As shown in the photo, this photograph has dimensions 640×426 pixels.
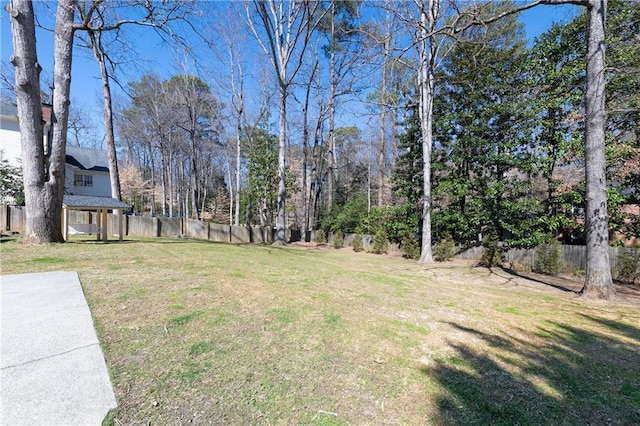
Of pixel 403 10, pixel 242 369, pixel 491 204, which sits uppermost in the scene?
pixel 403 10

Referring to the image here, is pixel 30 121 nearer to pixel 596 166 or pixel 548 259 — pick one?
pixel 596 166

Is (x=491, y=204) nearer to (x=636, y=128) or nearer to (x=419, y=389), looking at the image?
(x=636, y=128)

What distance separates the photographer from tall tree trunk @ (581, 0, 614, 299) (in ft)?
17.6

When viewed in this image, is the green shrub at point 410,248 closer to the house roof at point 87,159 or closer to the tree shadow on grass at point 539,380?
the tree shadow on grass at point 539,380

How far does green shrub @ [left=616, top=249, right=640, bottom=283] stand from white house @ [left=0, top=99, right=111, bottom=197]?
85.3 ft

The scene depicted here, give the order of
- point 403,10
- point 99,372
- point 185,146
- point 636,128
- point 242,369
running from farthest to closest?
point 185,146 → point 403,10 → point 636,128 → point 242,369 → point 99,372

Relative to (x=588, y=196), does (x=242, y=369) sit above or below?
below

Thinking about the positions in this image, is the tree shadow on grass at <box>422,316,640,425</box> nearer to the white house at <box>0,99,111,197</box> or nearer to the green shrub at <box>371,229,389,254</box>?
the green shrub at <box>371,229,389,254</box>

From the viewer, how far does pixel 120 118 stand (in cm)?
2422

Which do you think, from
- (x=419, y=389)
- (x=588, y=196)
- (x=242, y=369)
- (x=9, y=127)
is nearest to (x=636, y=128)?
(x=588, y=196)

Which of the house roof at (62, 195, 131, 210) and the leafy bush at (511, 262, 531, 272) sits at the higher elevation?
the house roof at (62, 195, 131, 210)

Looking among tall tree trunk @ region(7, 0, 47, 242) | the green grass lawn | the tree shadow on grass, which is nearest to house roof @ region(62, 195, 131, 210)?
tall tree trunk @ region(7, 0, 47, 242)

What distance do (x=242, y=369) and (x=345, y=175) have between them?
26645 millimetres

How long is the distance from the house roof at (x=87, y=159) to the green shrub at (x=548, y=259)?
88.4 feet
